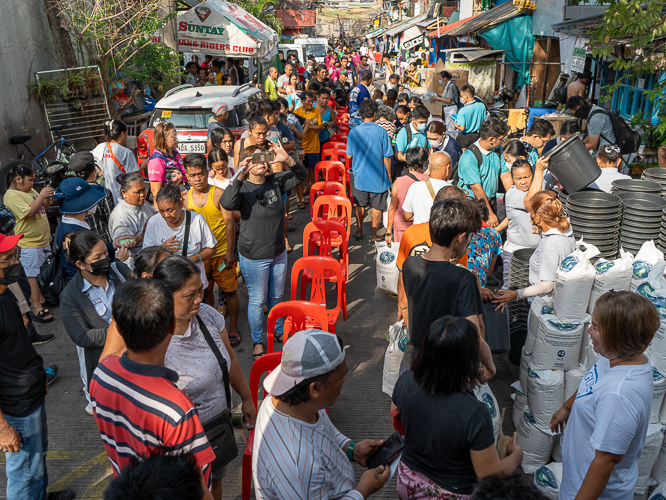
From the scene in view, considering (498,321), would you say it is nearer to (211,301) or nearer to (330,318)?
(330,318)

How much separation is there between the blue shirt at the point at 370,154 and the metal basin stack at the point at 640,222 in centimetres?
348

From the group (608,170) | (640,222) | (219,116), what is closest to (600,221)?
(640,222)

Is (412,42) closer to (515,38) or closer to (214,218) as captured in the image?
(515,38)

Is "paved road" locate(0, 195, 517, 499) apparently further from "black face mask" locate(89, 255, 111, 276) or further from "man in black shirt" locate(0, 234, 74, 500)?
"black face mask" locate(89, 255, 111, 276)

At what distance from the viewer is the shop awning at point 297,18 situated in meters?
46.3

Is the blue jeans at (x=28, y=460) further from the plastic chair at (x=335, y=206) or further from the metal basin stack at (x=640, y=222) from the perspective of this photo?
the metal basin stack at (x=640, y=222)

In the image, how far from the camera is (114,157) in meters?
6.53

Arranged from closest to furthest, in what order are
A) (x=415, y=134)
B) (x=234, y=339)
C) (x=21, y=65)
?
(x=234, y=339) < (x=415, y=134) < (x=21, y=65)

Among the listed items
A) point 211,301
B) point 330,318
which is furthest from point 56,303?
point 330,318

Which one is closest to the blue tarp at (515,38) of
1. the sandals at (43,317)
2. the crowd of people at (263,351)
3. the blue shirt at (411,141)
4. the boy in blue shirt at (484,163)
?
the blue shirt at (411,141)

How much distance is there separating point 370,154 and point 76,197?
4.03m

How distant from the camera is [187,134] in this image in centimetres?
867

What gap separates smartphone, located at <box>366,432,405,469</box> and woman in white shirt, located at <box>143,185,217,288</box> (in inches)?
96.9

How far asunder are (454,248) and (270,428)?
1.48 m
